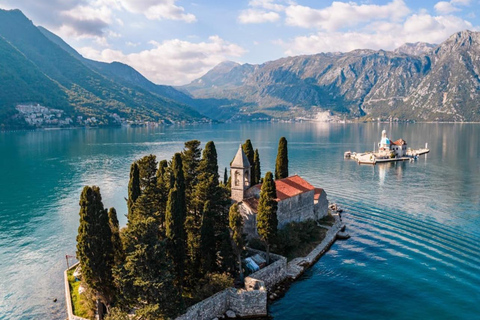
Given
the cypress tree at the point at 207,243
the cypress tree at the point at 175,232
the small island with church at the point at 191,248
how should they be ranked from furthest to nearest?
the cypress tree at the point at 207,243
the cypress tree at the point at 175,232
the small island with church at the point at 191,248

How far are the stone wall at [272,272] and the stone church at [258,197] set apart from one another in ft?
15.4

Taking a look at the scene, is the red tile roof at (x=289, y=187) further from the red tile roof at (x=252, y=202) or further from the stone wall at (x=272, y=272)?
the stone wall at (x=272, y=272)

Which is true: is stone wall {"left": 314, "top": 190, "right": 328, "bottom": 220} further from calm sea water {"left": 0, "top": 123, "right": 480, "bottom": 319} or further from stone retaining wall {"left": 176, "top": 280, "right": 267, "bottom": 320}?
stone retaining wall {"left": 176, "top": 280, "right": 267, "bottom": 320}

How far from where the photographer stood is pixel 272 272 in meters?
34.1

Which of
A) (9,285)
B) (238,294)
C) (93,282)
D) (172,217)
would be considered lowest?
(9,285)

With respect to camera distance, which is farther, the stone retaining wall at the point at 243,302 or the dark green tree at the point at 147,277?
the stone retaining wall at the point at 243,302

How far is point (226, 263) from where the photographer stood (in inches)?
1278

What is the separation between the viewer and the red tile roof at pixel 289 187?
4328 cm

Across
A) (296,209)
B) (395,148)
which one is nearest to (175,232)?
(296,209)

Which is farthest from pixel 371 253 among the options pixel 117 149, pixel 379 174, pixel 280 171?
pixel 117 149

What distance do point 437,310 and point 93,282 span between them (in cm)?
2947

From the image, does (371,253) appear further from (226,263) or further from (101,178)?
(101,178)

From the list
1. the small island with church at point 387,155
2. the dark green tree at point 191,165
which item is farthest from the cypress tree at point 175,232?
the small island with church at point 387,155

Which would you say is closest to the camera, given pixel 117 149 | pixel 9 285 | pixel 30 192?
pixel 9 285
